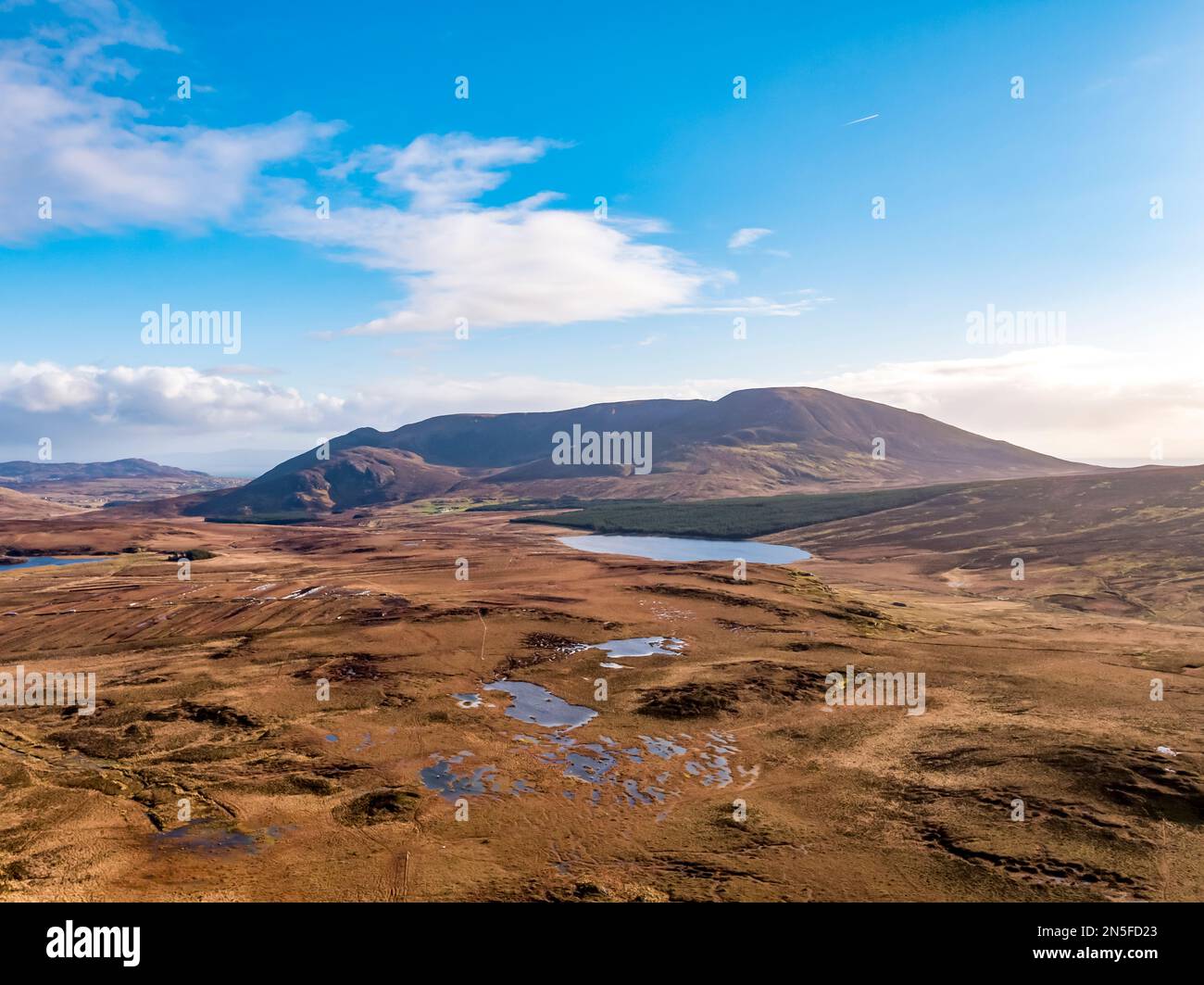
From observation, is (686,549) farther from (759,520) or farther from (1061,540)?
(1061,540)

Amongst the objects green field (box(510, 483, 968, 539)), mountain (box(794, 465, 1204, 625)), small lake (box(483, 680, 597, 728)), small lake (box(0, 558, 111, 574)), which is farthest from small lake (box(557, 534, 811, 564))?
small lake (box(0, 558, 111, 574))

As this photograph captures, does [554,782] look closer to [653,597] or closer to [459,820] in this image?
[459,820]

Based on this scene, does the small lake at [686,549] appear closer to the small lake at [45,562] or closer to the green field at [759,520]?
the green field at [759,520]

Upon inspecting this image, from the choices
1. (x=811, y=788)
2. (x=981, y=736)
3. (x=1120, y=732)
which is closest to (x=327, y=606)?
(x=811, y=788)

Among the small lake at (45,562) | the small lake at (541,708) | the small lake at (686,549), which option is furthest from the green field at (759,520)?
the small lake at (541,708)
